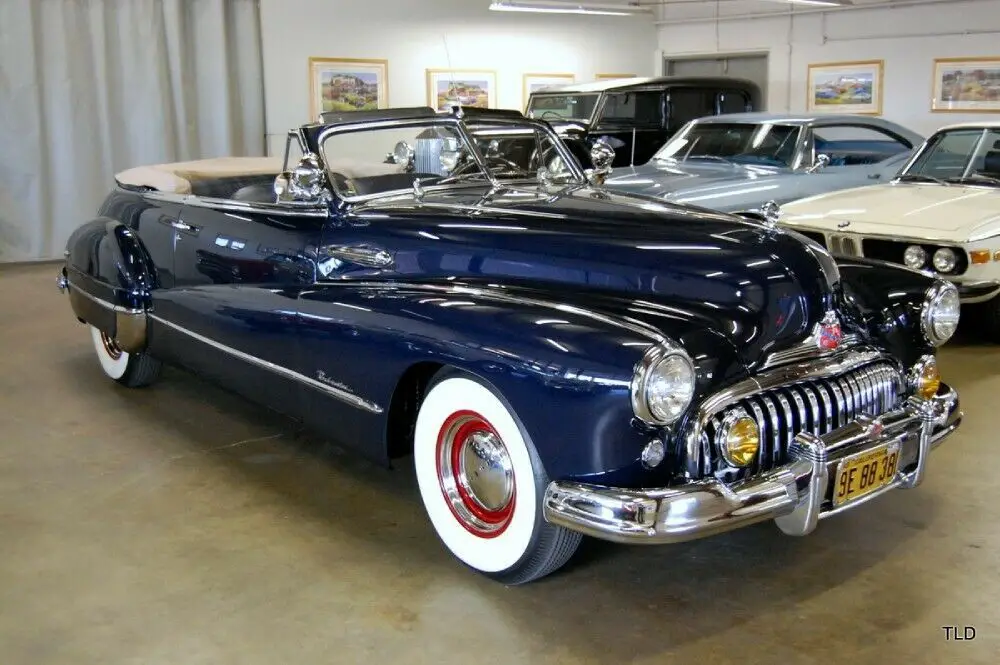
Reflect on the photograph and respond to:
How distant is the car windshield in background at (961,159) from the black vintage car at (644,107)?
3.76m

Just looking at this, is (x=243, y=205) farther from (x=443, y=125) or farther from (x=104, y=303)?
(x=104, y=303)

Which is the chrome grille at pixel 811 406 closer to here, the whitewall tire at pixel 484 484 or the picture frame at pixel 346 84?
the whitewall tire at pixel 484 484

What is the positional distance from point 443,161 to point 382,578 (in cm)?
194

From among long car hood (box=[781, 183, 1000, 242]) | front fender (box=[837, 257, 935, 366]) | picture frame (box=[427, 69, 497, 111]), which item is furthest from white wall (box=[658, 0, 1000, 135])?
front fender (box=[837, 257, 935, 366])

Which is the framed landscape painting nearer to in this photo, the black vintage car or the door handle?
the black vintage car

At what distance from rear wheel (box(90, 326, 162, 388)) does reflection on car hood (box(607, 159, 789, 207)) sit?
334cm

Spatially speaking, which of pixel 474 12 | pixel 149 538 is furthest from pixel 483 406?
pixel 474 12

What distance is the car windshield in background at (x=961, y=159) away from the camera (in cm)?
627

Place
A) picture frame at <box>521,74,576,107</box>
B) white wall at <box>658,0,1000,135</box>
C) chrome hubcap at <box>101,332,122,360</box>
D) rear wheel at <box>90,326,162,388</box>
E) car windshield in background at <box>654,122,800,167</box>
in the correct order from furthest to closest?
picture frame at <box>521,74,576,107</box> → white wall at <box>658,0,1000,135</box> → car windshield in background at <box>654,122,800,167</box> → chrome hubcap at <box>101,332,122,360</box> → rear wheel at <box>90,326,162,388</box>

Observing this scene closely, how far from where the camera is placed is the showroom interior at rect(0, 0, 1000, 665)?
272cm

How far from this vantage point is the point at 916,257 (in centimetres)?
537

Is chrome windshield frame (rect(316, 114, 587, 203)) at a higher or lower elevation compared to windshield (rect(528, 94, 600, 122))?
lower

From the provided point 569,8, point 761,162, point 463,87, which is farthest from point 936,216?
point 463,87

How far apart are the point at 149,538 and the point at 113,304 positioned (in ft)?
5.92
